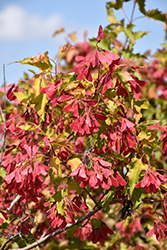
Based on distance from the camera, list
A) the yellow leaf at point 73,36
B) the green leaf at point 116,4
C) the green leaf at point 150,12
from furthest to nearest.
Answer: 1. the yellow leaf at point 73,36
2. the green leaf at point 116,4
3. the green leaf at point 150,12

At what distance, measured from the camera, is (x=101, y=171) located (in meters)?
1.49

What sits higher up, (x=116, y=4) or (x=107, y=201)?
(x=116, y=4)

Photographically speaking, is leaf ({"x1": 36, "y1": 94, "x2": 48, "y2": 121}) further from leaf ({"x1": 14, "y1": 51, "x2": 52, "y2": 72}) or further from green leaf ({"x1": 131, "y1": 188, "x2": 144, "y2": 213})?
green leaf ({"x1": 131, "y1": 188, "x2": 144, "y2": 213})

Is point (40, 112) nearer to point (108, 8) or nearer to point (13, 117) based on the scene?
point (13, 117)

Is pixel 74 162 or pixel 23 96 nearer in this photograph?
pixel 74 162

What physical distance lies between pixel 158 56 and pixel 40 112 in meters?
3.52

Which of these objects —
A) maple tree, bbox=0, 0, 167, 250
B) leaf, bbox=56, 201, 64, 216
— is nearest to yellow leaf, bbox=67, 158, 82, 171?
maple tree, bbox=0, 0, 167, 250

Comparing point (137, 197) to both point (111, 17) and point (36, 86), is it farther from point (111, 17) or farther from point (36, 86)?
point (111, 17)

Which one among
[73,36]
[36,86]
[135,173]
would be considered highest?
[73,36]

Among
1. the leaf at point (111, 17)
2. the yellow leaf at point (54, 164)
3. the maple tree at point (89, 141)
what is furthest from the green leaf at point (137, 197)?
the leaf at point (111, 17)

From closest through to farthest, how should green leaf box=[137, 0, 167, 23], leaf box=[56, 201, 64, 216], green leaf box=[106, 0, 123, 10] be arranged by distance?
leaf box=[56, 201, 64, 216], green leaf box=[137, 0, 167, 23], green leaf box=[106, 0, 123, 10]

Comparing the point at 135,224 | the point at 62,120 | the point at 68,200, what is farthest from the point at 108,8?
the point at 135,224

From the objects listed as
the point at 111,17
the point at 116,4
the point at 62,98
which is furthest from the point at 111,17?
the point at 62,98

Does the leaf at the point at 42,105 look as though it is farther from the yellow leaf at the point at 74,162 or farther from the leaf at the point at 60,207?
the leaf at the point at 60,207
